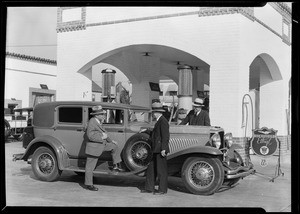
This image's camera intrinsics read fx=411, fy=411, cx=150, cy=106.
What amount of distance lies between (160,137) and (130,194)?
1150 millimetres

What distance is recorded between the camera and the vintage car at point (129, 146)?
7148mm

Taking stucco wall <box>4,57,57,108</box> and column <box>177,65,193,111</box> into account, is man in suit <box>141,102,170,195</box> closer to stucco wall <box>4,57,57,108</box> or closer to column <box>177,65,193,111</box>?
column <box>177,65,193,111</box>

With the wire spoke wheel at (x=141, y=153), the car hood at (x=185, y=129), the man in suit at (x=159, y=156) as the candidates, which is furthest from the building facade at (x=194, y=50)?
the man in suit at (x=159, y=156)

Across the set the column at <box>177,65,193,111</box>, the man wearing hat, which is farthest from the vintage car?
the column at <box>177,65,193,111</box>

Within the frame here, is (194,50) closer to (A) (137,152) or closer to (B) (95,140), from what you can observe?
(A) (137,152)

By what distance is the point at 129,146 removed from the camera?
7.51 m

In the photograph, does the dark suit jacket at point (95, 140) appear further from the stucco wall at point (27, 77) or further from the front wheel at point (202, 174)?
the stucco wall at point (27, 77)

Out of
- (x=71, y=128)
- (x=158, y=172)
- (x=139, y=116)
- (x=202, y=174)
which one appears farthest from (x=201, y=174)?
(x=71, y=128)

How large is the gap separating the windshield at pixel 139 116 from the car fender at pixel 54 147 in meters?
1.45

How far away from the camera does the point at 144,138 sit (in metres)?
7.47

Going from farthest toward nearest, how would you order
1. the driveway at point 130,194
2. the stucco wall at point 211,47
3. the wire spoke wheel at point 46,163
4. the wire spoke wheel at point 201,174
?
the stucco wall at point 211,47
the wire spoke wheel at point 46,163
the wire spoke wheel at point 201,174
the driveway at point 130,194
